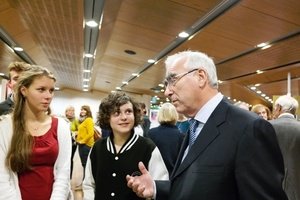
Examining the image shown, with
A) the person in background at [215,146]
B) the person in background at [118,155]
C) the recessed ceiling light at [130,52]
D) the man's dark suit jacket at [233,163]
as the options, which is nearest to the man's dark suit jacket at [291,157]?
the person in background at [118,155]

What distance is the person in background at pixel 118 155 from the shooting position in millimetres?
2164

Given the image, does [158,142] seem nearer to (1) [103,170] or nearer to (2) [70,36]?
(1) [103,170]

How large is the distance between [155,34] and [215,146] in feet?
16.0

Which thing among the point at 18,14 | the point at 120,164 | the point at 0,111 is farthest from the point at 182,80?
the point at 18,14

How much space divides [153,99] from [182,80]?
57.0 ft

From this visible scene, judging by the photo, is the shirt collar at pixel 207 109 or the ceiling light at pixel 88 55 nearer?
the shirt collar at pixel 207 109

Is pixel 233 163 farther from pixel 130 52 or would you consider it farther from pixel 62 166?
pixel 130 52

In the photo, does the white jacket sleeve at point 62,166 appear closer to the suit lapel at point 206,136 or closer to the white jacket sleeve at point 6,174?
the white jacket sleeve at point 6,174

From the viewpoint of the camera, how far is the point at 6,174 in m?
2.10

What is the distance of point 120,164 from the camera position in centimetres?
220

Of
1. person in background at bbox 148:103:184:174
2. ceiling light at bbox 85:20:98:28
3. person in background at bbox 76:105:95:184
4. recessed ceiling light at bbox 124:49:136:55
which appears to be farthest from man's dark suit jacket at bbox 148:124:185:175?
recessed ceiling light at bbox 124:49:136:55

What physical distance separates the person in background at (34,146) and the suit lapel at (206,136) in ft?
3.43

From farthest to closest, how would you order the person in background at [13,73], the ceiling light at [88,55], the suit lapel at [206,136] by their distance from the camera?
the ceiling light at [88,55] → the person in background at [13,73] → the suit lapel at [206,136]

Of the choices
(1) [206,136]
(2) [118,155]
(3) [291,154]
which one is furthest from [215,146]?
(3) [291,154]
